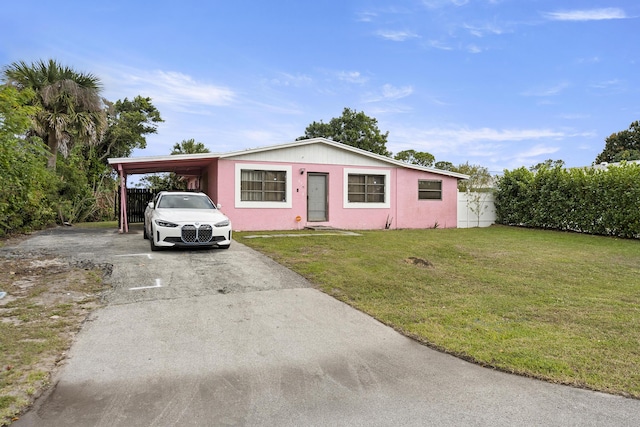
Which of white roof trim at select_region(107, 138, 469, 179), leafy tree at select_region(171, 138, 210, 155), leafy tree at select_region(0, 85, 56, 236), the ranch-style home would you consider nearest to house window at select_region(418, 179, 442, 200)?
the ranch-style home

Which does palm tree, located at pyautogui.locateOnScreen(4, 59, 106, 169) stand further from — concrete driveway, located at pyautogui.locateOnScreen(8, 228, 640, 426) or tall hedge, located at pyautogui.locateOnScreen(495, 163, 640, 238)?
tall hedge, located at pyautogui.locateOnScreen(495, 163, 640, 238)

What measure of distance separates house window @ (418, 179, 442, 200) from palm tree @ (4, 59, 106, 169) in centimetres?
1452

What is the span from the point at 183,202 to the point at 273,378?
792cm

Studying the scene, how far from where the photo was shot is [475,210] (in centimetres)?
1856

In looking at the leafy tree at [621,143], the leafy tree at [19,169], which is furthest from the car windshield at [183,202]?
the leafy tree at [621,143]

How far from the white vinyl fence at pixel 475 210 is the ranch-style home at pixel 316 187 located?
0.48 meters

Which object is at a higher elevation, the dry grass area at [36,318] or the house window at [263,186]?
the house window at [263,186]

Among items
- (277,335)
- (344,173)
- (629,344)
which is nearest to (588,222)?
(344,173)

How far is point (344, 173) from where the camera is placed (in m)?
15.8

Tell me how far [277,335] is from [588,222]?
1464 cm

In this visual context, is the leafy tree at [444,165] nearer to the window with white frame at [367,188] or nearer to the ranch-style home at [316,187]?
the ranch-style home at [316,187]

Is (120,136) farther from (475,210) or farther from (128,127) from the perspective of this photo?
(475,210)

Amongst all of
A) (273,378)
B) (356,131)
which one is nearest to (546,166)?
(273,378)

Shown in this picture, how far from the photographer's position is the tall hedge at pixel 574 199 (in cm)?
1305
